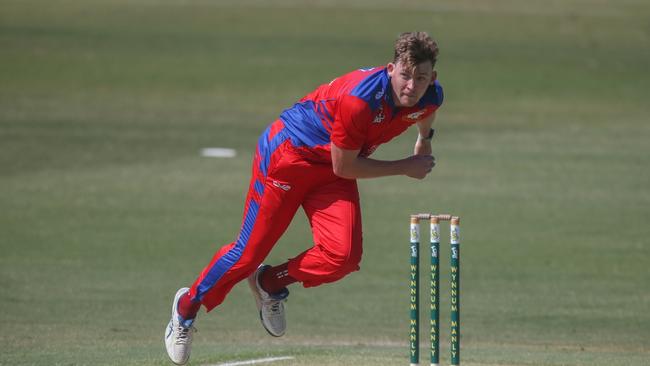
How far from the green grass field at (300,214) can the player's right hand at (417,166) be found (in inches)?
70.9

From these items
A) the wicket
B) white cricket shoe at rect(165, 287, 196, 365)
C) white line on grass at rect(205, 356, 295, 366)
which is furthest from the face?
white line on grass at rect(205, 356, 295, 366)

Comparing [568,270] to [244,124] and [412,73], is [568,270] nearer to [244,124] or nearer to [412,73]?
[412,73]

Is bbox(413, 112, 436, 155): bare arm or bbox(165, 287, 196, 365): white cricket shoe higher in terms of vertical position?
bbox(413, 112, 436, 155): bare arm

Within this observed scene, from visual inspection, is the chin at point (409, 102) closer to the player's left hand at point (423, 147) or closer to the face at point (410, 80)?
the face at point (410, 80)

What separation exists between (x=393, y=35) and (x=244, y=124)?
39.9 feet

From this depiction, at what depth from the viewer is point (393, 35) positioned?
3878 cm

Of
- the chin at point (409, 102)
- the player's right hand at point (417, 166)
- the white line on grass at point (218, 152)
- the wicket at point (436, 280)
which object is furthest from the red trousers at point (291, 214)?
the white line on grass at point (218, 152)

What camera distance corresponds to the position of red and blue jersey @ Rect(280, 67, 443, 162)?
7887 mm

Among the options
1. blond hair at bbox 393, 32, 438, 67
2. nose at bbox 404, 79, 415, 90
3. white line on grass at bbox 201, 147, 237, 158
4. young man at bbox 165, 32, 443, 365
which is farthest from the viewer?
white line on grass at bbox 201, 147, 237, 158

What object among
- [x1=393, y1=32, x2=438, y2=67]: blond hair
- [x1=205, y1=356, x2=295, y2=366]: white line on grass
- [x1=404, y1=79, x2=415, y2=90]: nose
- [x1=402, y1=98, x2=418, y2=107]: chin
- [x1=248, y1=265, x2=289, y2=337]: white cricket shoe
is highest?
[x1=393, y1=32, x2=438, y2=67]: blond hair

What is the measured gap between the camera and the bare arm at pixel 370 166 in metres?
8.02

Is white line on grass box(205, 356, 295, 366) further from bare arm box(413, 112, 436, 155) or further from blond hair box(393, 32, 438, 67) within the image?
blond hair box(393, 32, 438, 67)

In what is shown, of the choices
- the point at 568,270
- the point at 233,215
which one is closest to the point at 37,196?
the point at 233,215

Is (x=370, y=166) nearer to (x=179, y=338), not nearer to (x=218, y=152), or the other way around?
(x=179, y=338)
